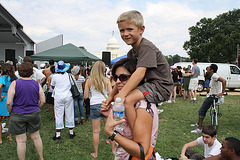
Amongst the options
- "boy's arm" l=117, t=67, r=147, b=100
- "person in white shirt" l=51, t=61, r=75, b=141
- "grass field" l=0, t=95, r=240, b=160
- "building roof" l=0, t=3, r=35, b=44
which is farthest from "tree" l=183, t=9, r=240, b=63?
"boy's arm" l=117, t=67, r=147, b=100

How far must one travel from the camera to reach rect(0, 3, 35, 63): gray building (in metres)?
13.0


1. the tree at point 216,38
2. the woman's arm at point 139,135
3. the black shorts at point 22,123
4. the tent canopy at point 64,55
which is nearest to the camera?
the woman's arm at point 139,135

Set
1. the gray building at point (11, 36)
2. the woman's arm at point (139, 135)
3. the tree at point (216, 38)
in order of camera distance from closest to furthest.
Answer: the woman's arm at point (139, 135)
the gray building at point (11, 36)
the tree at point (216, 38)

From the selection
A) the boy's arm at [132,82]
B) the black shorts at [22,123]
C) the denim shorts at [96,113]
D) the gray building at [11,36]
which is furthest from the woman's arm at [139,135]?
the gray building at [11,36]

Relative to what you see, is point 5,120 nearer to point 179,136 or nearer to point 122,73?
point 179,136

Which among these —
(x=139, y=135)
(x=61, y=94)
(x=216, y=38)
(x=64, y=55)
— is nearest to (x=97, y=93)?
(x=61, y=94)

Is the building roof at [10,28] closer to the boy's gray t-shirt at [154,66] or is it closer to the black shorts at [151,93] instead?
the boy's gray t-shirt at [154,66]

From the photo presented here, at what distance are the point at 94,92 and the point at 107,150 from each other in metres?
1.54

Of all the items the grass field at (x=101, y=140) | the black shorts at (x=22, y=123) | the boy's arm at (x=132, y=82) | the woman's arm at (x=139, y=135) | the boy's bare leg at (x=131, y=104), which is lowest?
the grass field at (x=101, y=140)

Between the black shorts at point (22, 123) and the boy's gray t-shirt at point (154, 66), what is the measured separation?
106 inches

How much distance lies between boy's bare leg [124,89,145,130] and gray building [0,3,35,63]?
13538 millimetres

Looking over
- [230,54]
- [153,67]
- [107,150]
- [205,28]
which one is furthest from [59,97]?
[205,28]

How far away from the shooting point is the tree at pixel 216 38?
37.6 metres

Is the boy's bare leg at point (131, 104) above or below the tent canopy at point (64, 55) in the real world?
below
